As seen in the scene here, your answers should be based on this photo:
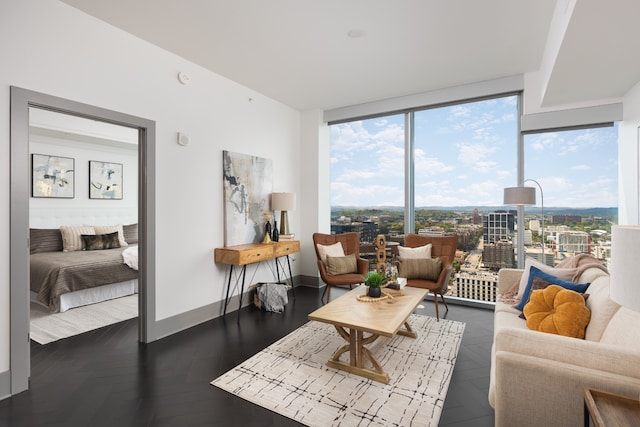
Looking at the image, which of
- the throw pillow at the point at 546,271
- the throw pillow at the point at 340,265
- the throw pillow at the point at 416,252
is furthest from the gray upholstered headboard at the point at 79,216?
the throw pillow at the point at 546,271

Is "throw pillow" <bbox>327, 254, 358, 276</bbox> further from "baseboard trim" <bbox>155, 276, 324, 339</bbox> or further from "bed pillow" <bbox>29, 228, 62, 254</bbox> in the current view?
"bed pillow" <bbox>29, 228, 62, 254</bbox>

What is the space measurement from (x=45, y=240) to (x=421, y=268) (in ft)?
18.3

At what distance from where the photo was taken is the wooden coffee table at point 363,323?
2361 millimetres

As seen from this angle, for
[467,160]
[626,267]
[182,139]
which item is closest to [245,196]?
[182,139]

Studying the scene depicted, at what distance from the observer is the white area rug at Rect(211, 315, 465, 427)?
2029 mm

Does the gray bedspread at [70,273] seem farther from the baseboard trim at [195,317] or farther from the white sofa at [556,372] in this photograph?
the white sofa at [556,372]

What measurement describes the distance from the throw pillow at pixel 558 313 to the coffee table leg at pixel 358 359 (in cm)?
109

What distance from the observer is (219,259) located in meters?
3.84

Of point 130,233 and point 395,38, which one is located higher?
point 395,38

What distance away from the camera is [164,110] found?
328 centimetres

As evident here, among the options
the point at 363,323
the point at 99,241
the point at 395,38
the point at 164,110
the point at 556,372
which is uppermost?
the point at 395,38

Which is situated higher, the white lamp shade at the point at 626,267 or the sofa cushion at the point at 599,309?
the white lamp shade at the point at 626,267

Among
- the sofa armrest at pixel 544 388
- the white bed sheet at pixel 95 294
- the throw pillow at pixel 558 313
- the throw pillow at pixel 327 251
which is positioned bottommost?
the white bed sheet at pixel 95 294

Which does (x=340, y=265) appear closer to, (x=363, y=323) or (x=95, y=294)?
(x=363, y=323)
